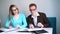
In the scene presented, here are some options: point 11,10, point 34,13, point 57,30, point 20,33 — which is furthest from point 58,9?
point 20,33

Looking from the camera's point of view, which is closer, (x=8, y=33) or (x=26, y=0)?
(x=8, y=33)

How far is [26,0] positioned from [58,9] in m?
0.87

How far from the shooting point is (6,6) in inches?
147

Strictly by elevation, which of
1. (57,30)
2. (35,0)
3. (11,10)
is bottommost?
(57,30)

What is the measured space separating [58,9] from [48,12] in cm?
27

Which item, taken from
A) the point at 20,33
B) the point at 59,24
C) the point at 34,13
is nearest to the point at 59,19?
the point at 59,24

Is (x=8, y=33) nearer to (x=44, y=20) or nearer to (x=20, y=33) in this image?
(x=20, y=33)

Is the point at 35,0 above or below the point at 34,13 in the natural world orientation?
above

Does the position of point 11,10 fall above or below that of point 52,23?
above

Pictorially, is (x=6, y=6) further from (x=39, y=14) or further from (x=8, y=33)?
(x=8, y=33)

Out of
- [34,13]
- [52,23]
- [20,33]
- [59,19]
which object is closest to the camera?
[20,33]

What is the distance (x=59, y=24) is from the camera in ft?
11.9

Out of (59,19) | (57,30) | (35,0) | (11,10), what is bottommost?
(57,30)

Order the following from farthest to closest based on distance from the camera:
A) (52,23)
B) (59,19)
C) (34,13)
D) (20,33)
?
(59,19) → (52,23) → (34,13) → (20,33)
